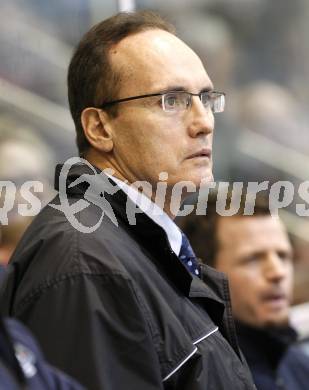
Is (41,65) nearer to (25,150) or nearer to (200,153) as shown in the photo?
(25,150)

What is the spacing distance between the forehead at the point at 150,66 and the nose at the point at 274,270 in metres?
1.06

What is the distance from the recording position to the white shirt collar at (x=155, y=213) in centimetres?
166

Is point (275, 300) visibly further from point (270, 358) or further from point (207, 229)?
point (207, 229)

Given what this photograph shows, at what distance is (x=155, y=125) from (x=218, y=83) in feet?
7.07

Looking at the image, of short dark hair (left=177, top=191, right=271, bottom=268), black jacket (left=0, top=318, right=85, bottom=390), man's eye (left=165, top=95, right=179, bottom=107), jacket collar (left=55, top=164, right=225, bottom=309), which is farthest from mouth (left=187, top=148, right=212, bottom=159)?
short dark hair (left=177, top=191, right=271, bottom=268)

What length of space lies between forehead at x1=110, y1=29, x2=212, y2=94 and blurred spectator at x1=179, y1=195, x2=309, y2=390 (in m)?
0.98

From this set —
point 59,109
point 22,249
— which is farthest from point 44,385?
point 59,109

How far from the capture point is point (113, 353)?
53.1 inches

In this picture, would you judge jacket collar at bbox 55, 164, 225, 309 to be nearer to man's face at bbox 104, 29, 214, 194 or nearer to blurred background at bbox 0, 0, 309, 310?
man's face at bbox 104, 29, 214, 194

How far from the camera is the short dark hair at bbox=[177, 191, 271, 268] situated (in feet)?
8.77

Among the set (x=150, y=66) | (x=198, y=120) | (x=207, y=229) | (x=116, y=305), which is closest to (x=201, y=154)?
(x=198, y=120)

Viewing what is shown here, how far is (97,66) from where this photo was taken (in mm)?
1754

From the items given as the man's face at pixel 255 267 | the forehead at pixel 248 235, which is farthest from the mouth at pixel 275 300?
the forehead at pixel 248 235

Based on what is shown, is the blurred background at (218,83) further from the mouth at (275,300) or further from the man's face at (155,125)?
the man's face at (155,125)
